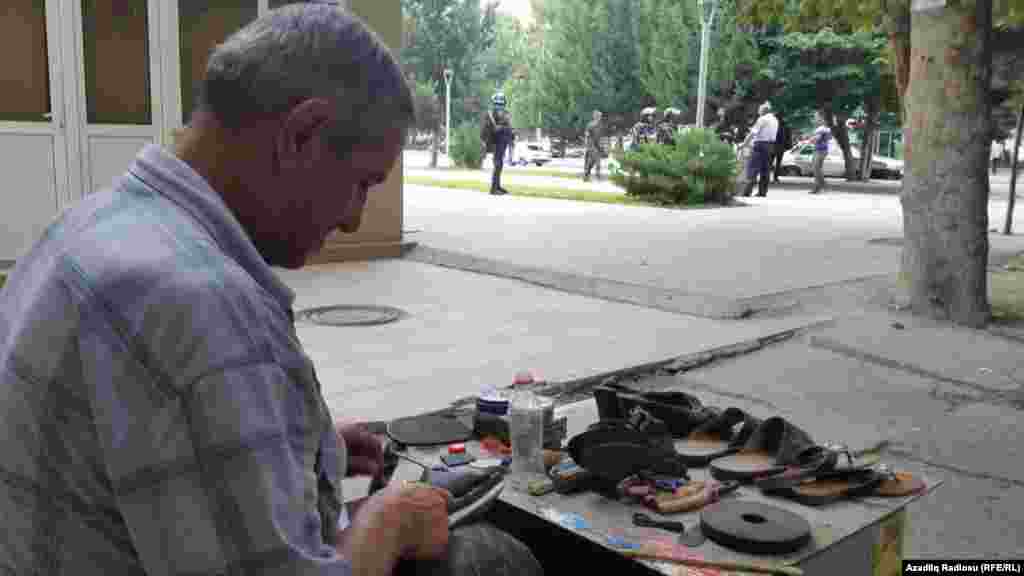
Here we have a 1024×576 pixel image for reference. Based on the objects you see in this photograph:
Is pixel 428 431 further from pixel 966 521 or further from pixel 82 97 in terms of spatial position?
pixel 82 97

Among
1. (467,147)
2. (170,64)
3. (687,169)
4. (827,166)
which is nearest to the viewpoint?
(170,64)

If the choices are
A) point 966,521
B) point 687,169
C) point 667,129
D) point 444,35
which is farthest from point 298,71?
point 444,35

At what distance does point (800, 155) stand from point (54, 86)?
28.7 m

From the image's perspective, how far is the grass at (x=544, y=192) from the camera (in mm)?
16781

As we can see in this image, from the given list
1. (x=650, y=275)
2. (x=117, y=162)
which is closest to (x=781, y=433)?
(x=650, y=275)

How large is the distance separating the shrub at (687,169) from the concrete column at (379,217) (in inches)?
304

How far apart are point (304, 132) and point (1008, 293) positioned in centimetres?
818

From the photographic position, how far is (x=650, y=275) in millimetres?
8258

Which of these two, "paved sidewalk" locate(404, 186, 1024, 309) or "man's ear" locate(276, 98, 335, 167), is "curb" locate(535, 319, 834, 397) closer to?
"paved sidewalk" locate(404, 186, 1024, 309)

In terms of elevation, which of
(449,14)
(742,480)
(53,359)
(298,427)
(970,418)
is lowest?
(970,418)

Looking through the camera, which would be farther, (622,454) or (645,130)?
(645,130)

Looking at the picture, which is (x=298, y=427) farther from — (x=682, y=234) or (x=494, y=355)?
(x=682, y=234)

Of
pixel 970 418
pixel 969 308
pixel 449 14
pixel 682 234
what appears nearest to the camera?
pixel 970 418

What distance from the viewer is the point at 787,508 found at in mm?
2494
